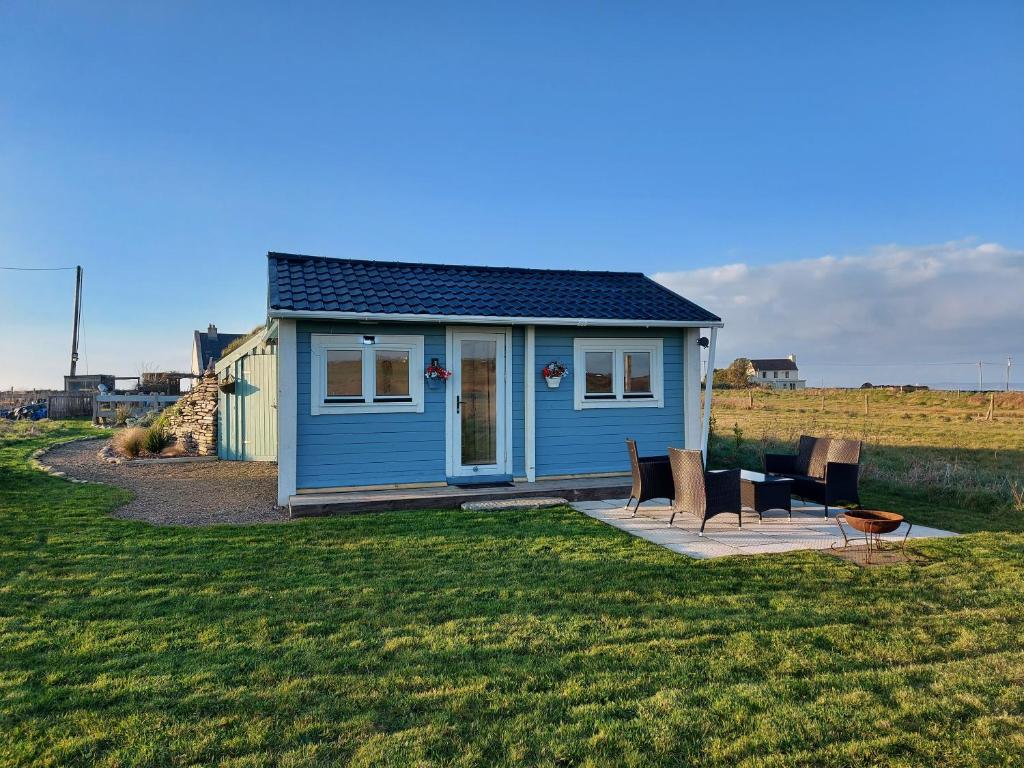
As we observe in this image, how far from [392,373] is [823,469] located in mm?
5585

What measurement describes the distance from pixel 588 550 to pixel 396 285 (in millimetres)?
4763

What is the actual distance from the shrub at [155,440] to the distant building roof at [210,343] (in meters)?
10.8

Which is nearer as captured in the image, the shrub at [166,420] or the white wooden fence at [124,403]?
the shrub at [166,420]

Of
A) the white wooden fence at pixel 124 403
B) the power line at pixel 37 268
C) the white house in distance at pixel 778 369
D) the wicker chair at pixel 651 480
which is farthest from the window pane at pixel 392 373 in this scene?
the white house in distance at pixel 778 369

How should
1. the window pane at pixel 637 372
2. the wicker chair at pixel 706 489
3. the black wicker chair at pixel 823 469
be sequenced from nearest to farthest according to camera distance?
the wicker chair at pixel 706 489 < the black wicker chair at pixel 823 469 < the window pane at pixel 637 372

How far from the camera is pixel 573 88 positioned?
36.9 ft

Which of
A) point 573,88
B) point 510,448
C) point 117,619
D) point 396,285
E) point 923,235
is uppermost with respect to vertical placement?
point 573,88

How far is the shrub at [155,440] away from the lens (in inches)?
491

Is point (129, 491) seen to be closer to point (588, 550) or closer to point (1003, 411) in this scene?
point (588, 550)

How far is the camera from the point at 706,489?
592cm

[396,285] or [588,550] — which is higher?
[396,285]

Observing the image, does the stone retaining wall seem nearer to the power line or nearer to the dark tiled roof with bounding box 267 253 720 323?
the dark tiled roof with bounding box 267 253 720 323

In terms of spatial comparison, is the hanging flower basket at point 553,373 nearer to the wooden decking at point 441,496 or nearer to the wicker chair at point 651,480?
the wooden decking at point 441,496

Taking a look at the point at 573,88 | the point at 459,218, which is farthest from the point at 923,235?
the point at 459,218
